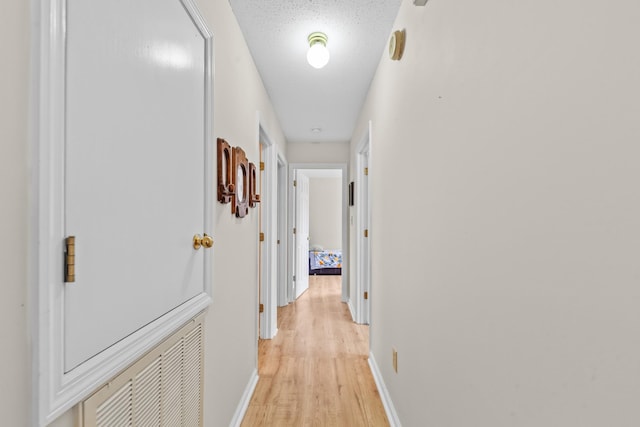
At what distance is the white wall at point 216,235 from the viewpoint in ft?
1.75

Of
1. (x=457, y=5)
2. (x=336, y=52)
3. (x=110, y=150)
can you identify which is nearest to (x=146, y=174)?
(x=110, y=150)

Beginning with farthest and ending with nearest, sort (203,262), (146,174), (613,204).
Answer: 1. (203,262)
2. (146,174)
3. (613,204)

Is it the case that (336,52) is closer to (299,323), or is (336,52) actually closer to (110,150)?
(110,150)

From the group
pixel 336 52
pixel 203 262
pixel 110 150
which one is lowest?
pixel 203 262

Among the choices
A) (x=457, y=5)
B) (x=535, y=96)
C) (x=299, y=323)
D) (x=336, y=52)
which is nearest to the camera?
(x=535, y=96)

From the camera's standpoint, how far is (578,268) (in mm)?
592

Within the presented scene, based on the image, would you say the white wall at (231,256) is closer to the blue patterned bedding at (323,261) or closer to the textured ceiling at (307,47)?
the textured ceiling at (307,47)

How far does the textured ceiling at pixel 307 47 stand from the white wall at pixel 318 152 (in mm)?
1134

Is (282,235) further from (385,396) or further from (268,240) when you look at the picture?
(385,396)

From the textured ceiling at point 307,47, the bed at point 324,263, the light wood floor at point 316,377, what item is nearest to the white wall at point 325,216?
the bed at point 324,263

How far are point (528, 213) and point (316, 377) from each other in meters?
2.25

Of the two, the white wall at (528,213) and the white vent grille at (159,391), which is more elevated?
the white wall at (528,213)

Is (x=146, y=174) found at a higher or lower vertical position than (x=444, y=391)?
higher

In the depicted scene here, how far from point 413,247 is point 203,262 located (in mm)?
939
